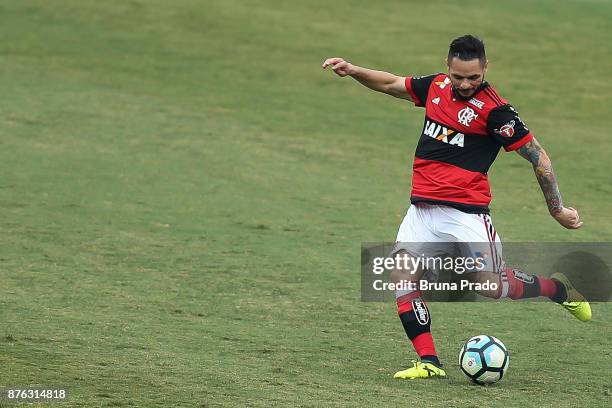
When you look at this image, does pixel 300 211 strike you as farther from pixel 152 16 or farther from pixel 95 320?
pixel 152 16

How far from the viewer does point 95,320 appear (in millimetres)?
9094

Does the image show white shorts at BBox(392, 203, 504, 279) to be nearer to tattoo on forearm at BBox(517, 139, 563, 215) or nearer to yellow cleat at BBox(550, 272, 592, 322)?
tattoo on forearm at BBox(517, 139, 563, 215)

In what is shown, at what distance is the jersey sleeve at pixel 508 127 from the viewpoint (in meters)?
7.73

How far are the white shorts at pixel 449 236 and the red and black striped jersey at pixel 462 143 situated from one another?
0.08 metres

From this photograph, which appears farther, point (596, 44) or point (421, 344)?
point (596, 44)

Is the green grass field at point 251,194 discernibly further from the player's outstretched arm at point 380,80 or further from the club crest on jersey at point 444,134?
the player's outstretched arm at point 380,80

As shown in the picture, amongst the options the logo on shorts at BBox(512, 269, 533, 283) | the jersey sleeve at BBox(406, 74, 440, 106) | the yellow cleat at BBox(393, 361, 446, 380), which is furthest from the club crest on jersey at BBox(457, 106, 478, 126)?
the yellow cleat at BBox(393, 361, 446, 380)

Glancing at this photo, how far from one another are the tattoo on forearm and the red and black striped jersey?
7 centimetres

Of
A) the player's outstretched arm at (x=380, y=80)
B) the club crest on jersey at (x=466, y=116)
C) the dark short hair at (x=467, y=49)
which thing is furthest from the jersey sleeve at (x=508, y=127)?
the player's outstretched arm at (x=380, y=80)

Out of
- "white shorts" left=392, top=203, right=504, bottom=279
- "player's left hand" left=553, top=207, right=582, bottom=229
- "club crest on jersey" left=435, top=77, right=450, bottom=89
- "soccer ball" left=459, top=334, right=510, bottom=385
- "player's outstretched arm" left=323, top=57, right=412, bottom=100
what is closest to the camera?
"soccer ball" left=459, top=334, right=510, bottom=385

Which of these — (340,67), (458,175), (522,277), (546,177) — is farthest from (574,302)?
(340,67)

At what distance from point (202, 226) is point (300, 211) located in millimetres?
1444

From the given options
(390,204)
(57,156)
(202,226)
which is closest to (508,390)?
(202,226)

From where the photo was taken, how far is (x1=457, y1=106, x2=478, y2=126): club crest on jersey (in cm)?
784
